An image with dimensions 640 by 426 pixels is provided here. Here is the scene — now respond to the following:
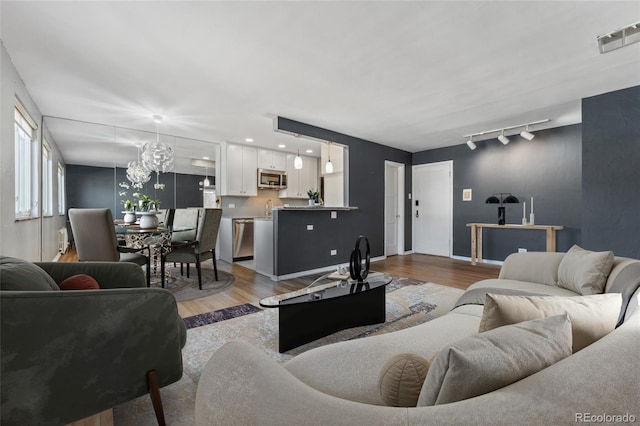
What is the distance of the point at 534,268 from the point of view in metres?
2.54

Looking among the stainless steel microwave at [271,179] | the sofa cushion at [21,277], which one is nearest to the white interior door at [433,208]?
the stainless steel microwave at [271,179]

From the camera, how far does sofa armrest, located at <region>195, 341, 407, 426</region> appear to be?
53cm

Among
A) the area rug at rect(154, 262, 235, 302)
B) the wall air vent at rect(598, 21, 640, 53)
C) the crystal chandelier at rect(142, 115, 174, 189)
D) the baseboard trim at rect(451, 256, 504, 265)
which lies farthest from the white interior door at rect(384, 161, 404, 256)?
the crystal chandelier at rect(142, 115, 174, 189)

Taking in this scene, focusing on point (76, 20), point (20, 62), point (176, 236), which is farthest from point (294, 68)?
point (176, 236)

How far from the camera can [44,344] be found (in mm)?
1045

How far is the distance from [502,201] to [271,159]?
16.1 feet

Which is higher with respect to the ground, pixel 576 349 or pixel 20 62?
pixel 20 62

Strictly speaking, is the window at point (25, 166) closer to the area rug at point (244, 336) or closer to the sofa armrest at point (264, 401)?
the area rug at point (244, 336)

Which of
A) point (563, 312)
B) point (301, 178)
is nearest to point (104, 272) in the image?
point (563, 312)

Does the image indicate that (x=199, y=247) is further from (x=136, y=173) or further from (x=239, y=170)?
(x=239, y=170)

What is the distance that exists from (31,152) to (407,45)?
478 cm

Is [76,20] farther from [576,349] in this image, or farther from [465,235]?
[465,235]

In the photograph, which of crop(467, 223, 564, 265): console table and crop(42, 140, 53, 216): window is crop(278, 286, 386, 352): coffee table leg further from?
crop(42, 140, 53, 216): window

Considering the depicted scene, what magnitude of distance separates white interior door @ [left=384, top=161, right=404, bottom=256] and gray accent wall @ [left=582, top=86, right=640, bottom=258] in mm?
3385
